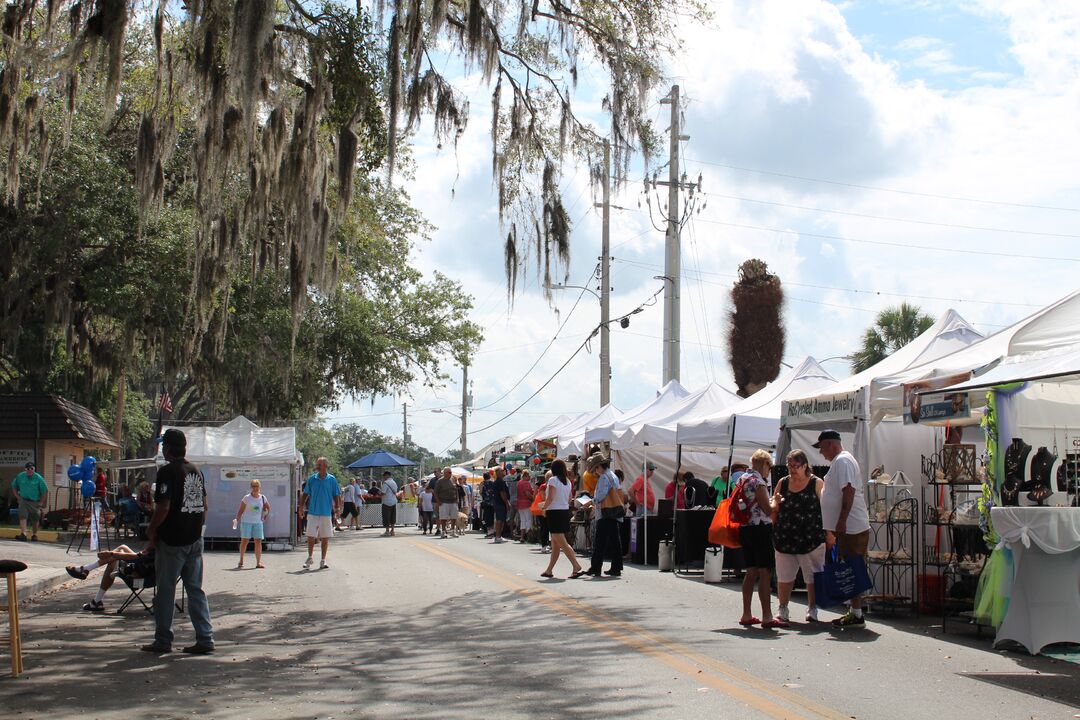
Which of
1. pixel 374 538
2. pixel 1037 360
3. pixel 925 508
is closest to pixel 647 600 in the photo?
pixel 925 508

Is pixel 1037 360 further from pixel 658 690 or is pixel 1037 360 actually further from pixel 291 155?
pixel 291 155

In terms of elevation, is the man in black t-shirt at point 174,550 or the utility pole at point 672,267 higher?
the utility pole at point 672,267

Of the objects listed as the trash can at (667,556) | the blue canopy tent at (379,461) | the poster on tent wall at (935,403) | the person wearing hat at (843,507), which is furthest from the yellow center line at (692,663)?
the blue canopy tent at (379,461)

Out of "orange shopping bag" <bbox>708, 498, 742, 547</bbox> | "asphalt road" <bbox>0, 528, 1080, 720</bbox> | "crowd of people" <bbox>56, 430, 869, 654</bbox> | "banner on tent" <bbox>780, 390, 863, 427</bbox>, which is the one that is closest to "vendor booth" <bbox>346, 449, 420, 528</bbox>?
"crowd of people" <bbox>56, 430, 869, 654</bbox>

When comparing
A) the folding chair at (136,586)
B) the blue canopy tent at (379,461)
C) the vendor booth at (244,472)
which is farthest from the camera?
the blue canopy tent at (379,461)

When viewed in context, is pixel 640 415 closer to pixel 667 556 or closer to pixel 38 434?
pixel 667 556

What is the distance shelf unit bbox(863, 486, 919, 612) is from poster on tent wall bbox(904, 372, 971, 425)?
1.04 metres

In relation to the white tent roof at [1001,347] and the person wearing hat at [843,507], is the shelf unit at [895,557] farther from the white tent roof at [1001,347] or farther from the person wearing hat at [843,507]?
the person wearing hat at [843,507]

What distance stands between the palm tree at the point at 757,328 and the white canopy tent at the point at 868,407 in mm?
16014

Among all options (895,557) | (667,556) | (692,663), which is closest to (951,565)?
(895,557)

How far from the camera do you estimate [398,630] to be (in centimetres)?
1067

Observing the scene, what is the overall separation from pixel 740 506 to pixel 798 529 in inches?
35.1

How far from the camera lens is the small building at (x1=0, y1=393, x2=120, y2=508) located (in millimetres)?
28297

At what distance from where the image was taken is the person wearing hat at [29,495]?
2384 centimetres
